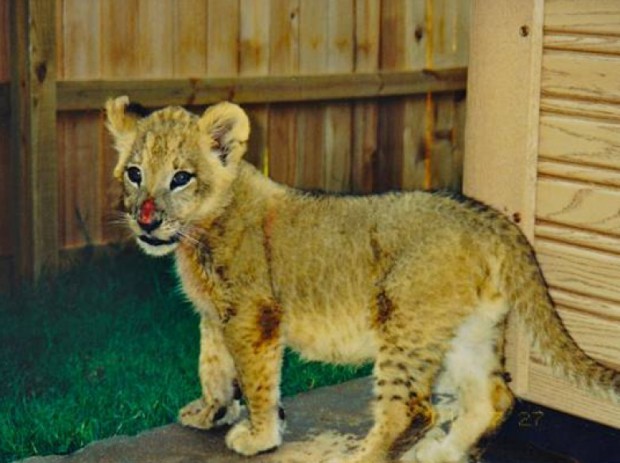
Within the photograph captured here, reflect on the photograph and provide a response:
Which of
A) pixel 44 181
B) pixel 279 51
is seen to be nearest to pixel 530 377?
pixel 44 181

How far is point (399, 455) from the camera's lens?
5.48 meters

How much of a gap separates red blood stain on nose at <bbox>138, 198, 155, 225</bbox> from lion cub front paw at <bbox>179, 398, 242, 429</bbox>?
983 mm

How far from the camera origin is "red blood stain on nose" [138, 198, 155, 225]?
5383 mm

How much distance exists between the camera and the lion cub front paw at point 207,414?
6.03m

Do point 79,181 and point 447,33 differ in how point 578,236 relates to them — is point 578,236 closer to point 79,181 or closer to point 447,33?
point 79,181

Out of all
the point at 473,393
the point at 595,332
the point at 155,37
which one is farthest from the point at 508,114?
the point at 155,37

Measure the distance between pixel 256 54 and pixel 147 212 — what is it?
12.3ft

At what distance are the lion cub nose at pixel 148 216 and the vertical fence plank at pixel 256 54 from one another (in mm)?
3624

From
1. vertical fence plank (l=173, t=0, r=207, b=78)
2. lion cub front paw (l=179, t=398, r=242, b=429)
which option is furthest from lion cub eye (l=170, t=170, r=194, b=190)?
vertical fence plank (l=173, t=0, r=207, b=78)

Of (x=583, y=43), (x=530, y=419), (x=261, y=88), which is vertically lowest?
(x=530, y=419)

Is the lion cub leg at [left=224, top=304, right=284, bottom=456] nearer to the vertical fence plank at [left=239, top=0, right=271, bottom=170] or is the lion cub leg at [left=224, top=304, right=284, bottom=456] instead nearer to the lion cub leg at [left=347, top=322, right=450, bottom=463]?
the lion cub leg at [left=347, top=322, right=450, bottom=463]

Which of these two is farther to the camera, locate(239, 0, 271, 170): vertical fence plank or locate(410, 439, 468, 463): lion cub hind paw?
locate(239, 0, 271, 170): vertical fence plank

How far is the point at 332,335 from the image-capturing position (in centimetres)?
557

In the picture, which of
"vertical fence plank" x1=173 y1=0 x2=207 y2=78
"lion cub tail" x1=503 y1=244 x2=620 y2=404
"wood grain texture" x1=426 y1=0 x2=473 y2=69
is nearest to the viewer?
"lion cub tail" x1=503 y1=244 x2=620 y2=404
